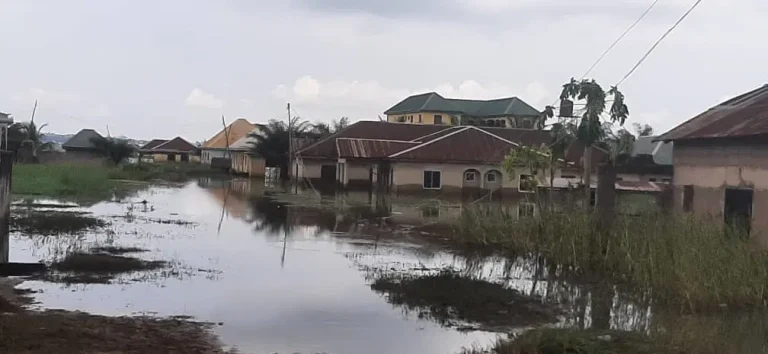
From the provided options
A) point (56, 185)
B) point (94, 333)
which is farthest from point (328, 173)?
point (94, 333)

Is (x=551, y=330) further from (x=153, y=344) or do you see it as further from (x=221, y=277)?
(x=221, y=277)

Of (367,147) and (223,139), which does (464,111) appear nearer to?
(223,139)

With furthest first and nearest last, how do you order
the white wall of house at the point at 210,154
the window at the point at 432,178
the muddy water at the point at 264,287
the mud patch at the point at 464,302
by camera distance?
1. the white wall of house at the point at 210,154
2. the window at the point at 432,178
3. the mud patch at the point at 464,302
4. the muddy water at the point at 264,287

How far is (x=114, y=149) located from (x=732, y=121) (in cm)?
6160

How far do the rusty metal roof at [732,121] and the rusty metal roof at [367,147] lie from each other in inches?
1160

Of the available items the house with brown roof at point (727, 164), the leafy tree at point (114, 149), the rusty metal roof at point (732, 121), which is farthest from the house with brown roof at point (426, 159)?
the house with brown roof at point (727, 164)

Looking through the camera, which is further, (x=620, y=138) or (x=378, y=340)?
(x=620, y=138)

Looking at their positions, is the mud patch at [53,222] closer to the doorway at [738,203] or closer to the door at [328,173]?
the doorway at [738,203]

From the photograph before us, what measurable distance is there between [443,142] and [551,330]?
1572 inches

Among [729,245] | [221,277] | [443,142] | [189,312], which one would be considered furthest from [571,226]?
[443,142]

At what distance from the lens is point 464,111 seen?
86.8 m

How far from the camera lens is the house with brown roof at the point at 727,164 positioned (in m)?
16.7

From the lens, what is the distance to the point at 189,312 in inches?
431

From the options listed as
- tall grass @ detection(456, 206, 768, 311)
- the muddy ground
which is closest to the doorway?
tall grass @ detection(456, 206, 768, 311)
